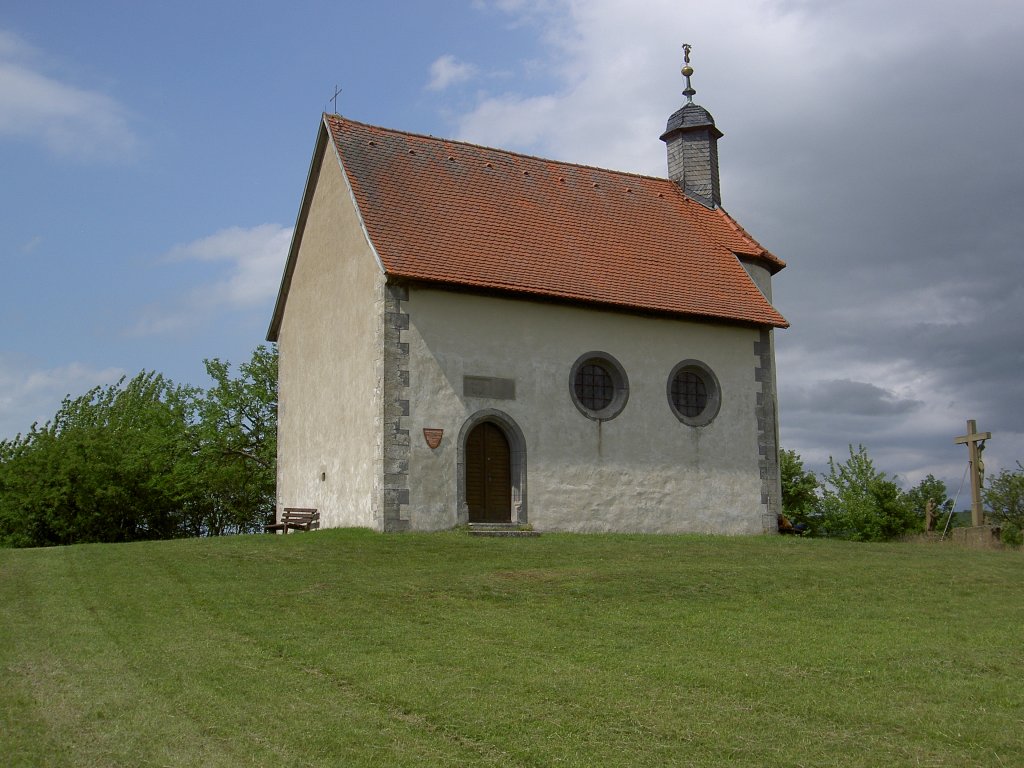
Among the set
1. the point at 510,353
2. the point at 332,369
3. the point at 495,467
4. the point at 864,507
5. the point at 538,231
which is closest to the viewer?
the point at 495,467

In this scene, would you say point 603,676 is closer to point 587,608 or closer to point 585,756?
point 585,756

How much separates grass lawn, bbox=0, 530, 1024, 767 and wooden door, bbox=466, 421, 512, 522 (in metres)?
4.64

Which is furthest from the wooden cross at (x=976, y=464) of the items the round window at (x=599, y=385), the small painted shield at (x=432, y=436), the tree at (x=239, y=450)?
the tree at (x=239, y=450)

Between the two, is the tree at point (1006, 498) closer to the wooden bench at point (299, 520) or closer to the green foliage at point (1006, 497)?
the green foliage at point (1006, 497)

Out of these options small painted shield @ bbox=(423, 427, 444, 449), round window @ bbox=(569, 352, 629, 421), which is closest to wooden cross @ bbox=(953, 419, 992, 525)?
round window @ bbox=(569, 352, 629, 421)

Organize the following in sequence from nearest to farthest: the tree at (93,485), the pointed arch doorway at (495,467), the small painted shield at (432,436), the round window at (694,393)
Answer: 1. the small painted shield at (432,436)
2. the pointed arch doorway at (495,467)
3. the round window at (694,393)
4. the tree at (93,485)

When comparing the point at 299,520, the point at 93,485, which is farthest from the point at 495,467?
the point at 93,485

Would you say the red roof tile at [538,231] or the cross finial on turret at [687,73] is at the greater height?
the cross finial on turret at [687,73]

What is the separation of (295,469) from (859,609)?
15478 millimetres

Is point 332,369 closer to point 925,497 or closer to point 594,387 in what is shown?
point 594,387

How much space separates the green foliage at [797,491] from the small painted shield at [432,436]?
2445 centimetres

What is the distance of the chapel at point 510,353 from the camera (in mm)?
19562

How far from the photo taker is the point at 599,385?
2177 centimetres

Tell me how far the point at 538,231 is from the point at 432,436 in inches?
Result: 232
